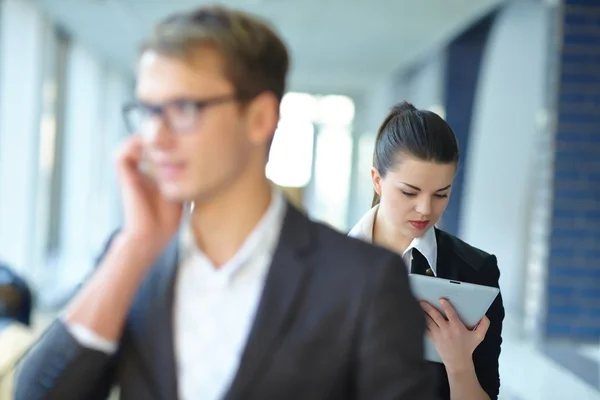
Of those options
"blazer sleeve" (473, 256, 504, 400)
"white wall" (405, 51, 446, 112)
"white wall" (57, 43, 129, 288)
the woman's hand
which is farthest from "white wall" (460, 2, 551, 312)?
the woman's hand

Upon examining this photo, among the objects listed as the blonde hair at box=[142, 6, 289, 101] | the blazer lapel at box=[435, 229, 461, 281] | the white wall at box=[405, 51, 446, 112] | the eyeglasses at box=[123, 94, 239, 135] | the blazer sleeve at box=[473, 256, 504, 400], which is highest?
the white wall at box=[405, 51, 446, 112]

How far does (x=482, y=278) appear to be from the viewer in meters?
1.33

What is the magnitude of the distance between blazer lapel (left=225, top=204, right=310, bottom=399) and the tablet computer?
1.12 ft

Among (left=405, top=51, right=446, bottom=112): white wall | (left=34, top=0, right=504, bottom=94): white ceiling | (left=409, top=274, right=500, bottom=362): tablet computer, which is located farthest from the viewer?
(left=405, top=51, right=446, bottom=112): white wall

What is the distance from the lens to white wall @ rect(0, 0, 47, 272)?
8.35 m

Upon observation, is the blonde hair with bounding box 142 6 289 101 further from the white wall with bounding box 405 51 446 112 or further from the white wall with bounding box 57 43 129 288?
the white wall with bounding box 57 43 129 288

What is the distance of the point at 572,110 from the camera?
706cm

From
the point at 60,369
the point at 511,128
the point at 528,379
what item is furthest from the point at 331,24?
the point at 60,369

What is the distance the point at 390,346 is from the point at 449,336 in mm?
373

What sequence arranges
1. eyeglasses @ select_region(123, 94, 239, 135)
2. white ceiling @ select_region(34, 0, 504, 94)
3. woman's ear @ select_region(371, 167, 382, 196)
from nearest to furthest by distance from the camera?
eyeglasses @ select_region(123, 94, 239, 135)
woman's ear @ select_region(371, 167, 382, 196)
white ceiling @ select_region(34, 0, 504, 94)

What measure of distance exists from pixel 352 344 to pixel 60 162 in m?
11.2

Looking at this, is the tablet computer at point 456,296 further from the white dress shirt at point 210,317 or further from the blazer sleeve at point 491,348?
the white dress shirt at point 210,317

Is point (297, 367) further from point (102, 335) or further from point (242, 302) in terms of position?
point (102, 335)

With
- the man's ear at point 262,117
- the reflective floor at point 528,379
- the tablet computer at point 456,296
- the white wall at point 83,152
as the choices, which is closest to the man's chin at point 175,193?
the man's ear at point 262,117
